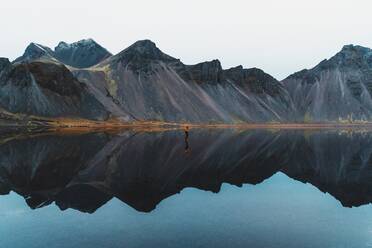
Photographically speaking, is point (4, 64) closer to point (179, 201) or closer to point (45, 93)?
point (45, 93)

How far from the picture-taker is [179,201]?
33.1 metres

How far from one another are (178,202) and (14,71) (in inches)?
6323

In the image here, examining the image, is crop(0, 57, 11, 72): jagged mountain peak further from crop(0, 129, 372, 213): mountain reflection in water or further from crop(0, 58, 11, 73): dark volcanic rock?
crop(0, 129, 372, 213): mountain reflection in water

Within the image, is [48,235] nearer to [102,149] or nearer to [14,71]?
[102,149]

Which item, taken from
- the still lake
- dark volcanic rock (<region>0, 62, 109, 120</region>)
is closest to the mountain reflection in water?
the still lake

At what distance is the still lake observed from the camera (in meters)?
23.3

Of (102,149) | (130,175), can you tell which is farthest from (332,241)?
(102,149)

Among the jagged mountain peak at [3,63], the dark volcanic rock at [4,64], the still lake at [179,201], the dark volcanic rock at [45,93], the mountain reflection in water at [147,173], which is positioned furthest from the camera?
the jagged mountain peak at [3,63]

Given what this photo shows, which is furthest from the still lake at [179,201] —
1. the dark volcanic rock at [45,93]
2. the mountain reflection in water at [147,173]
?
the dark volcanic rock at [45,93]

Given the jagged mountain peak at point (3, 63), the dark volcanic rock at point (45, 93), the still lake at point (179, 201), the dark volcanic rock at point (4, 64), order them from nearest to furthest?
the still lake at point (179, 201) → the dark volcanic rock at point (45, 93) → the dark volcanic rock at point (4, 64) → the jagged mountain peak at point (3, 63)

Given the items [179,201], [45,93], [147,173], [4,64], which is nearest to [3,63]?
[4,64]

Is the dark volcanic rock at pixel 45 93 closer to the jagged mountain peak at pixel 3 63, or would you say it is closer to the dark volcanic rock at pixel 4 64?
the dark volcanic rock at pixel 4 64

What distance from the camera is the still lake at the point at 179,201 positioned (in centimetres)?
2328

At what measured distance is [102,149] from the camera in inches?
2682
